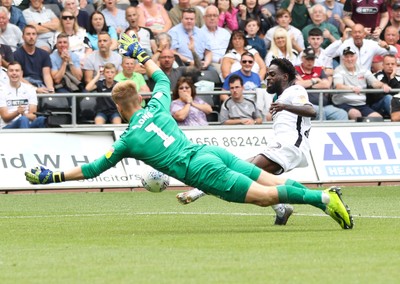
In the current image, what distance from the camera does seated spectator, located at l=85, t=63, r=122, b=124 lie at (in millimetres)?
22984

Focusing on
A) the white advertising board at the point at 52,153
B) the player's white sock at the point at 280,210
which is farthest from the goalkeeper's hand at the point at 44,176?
the white advertising board at the point at 52,153

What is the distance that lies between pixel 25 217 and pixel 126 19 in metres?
9.56

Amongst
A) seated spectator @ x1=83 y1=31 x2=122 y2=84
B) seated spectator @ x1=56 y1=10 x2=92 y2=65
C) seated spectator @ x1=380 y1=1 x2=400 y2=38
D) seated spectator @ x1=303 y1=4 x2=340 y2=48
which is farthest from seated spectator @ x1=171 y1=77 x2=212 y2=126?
seated spectator @ x1=380 y1=1 x2=400 y2=38

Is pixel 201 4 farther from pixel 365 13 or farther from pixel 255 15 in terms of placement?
pixel 365 13

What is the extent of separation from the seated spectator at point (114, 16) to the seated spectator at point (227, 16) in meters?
2.48

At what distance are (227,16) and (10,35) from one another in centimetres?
541

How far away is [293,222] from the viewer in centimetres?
1453

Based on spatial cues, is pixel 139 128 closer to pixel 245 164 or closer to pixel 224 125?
pixel 245 164

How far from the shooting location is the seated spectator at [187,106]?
74.0ft

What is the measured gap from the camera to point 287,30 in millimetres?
26141

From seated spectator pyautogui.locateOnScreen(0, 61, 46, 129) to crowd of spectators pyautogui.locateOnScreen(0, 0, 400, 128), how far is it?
0.04 meters

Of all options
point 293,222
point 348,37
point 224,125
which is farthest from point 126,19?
point 293,222

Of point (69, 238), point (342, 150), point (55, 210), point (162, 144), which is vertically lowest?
point (342, 150)

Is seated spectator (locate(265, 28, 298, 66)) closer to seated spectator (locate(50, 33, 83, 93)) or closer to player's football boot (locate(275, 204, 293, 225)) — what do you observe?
Result: seated spectator (locate(50, 33, 83, 93))
